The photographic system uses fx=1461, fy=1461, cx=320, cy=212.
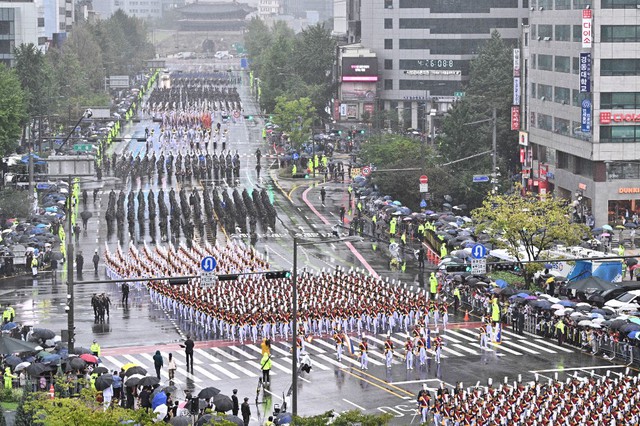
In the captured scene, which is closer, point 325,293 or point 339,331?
point 339,331

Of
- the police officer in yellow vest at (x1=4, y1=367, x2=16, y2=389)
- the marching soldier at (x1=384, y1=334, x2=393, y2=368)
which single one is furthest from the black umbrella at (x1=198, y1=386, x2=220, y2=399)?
the marching soldier at (x1=384, y1=334, x2=393, y2=368)

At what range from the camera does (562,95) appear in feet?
352

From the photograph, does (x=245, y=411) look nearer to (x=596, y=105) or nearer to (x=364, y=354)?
(x=364, y=354)

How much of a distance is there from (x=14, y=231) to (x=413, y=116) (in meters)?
89.5

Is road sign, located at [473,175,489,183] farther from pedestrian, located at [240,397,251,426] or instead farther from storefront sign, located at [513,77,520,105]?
pedestrian, located at [240,397,251,426]

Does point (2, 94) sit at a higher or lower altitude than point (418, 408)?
higher

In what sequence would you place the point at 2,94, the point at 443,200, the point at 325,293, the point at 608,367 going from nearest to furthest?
the point at 608,367 → the point at 325,293 → the point at 443,200 → the point at 2,94

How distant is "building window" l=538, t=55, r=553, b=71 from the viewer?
360ft

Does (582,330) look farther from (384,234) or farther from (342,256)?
(384,234)

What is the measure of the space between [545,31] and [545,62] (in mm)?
2363

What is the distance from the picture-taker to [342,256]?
3543 inches

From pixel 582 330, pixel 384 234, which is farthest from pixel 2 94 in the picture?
pixel 582 330

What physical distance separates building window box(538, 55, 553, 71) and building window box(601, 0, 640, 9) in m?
11.5

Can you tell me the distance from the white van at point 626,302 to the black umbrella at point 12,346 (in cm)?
2701
